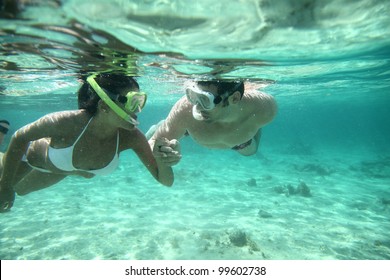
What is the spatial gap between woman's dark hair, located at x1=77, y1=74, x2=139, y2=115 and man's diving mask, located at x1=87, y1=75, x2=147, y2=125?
164 mm

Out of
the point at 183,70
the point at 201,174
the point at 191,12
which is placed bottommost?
the point at 201,174

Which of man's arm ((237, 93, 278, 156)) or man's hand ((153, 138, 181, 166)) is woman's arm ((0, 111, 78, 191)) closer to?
man's hand ((153, 138, 181, 166))

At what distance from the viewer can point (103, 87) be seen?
15.9 feet

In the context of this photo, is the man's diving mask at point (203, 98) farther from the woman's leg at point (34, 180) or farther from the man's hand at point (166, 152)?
the woman's leg at point (34, 180)

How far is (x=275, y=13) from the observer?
17.4 feet

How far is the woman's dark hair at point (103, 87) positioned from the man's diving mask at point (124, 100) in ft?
0.54

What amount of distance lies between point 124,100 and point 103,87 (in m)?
0.45

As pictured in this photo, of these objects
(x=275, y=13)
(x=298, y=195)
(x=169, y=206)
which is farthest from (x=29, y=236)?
(x=298, y=195)

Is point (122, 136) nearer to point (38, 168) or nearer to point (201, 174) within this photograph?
point (38, 168)

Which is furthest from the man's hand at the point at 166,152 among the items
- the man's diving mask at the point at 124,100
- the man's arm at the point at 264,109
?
the man's arm at the point at 264,109

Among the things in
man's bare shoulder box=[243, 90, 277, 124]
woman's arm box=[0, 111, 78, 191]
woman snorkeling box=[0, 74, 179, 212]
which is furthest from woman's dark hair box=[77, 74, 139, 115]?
man's bare shoulder box=[243, 90, 277, 124]

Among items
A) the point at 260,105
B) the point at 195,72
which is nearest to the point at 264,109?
the point at 260,105

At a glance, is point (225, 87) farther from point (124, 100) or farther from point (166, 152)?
point (166, 152)
